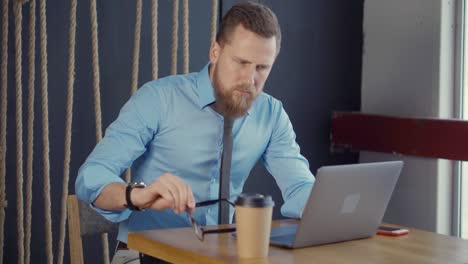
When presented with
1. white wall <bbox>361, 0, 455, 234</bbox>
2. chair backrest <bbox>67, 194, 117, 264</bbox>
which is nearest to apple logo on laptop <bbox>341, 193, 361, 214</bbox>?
chair backrest <bbox>67, 194, 117, 264</bbox>

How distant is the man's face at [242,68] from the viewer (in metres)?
2.34

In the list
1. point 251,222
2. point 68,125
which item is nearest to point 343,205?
point 251,222

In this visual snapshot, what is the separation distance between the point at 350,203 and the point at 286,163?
621 millimetres

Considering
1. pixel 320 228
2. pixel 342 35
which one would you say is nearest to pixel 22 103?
pixel 320 228

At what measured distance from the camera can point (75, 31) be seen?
9.65 feet

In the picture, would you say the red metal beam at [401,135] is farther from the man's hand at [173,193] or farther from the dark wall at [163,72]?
the man's hand at [173,193]

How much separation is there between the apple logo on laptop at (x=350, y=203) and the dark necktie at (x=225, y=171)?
1.63ft

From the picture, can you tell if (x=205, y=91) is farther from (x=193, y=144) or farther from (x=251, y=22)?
(x=251, y=22)

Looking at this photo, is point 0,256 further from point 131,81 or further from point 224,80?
point 224,80

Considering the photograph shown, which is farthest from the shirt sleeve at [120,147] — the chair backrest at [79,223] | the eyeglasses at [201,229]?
the eyeglasses at [201,229]

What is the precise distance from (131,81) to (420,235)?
1.36 meters

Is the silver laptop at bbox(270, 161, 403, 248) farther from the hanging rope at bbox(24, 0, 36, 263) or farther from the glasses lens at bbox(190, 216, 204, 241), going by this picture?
the hanging rope at bbox(24, 0, 36, 263)

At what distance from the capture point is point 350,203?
196 centimetres

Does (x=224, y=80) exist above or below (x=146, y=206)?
above
